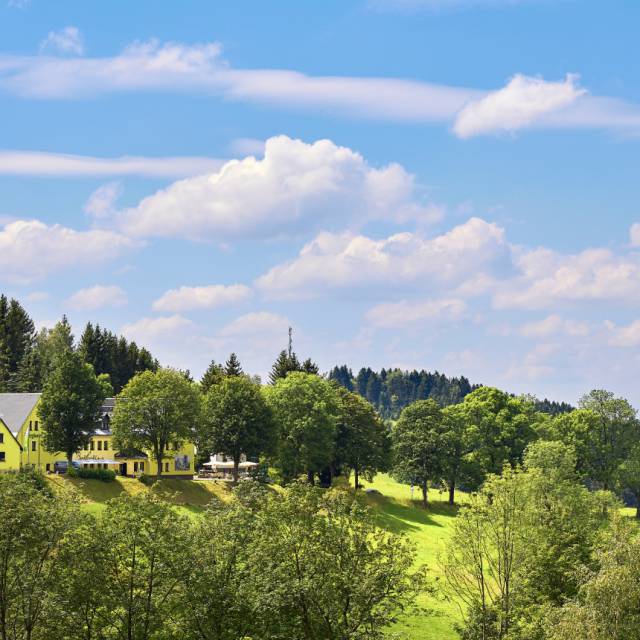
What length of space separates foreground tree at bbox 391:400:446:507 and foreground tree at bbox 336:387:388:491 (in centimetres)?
290

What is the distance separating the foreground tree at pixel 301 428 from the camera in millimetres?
115688

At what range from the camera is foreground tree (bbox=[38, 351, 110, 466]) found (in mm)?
105812

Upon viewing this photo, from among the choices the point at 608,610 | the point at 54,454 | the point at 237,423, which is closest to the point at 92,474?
the point at 54,454

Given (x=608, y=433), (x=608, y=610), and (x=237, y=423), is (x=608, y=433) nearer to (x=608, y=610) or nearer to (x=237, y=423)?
(x=237, y=423)

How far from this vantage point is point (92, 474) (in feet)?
335

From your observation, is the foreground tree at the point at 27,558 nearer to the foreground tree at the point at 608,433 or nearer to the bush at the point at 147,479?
the bush at the point at 147,479

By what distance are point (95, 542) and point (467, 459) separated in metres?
86.4

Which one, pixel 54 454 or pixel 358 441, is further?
pixel 358 441

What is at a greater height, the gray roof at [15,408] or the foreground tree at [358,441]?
the gray roof at [15,408]

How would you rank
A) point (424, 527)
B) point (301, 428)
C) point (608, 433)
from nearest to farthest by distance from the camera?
1. point (424, 527)
2. point (301, 428)
3. point (608, 433)

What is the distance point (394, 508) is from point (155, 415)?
34880 mm

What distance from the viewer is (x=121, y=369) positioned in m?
168

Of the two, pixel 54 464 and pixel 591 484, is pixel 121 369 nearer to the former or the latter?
pixel 54 464

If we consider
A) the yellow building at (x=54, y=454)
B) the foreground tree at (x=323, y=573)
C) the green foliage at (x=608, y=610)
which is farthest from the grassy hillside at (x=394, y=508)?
the green foliage at (x=608, y=610)
